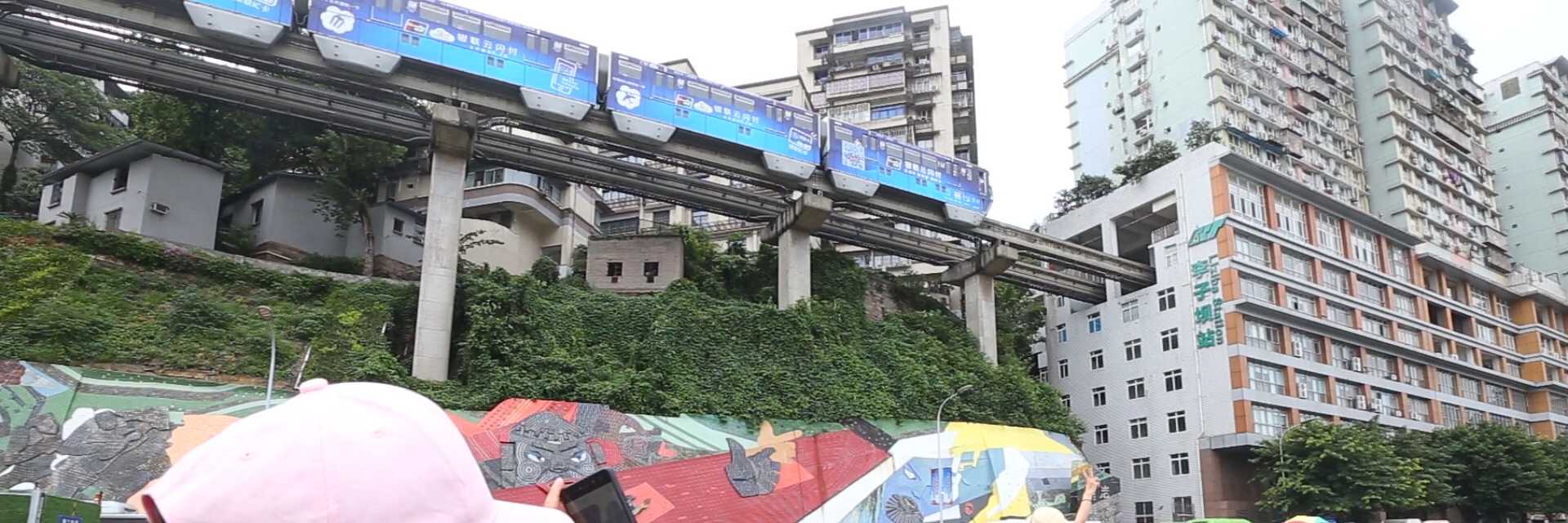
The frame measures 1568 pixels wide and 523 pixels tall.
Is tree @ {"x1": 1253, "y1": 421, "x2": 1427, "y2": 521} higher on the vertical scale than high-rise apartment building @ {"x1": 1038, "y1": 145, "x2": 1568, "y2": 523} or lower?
lower

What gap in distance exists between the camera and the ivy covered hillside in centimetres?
2311

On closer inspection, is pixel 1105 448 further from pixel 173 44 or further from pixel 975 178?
pixel 173 44

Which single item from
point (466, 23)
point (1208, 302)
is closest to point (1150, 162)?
point (1208, 302)

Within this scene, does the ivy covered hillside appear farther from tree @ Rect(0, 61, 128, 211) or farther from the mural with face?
tree @ Rect(0, 61, 128, 211)

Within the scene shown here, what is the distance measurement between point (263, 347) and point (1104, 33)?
50.8 metres

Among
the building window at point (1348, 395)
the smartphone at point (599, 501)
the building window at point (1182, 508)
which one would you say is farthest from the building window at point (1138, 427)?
the smartphone at point (599, 501)

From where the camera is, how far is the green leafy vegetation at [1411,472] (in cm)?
3481

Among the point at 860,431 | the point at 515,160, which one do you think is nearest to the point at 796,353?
the point at 860,431

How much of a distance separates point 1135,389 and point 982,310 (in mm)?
8006

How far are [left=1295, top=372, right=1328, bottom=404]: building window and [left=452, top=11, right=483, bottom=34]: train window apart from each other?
106ft

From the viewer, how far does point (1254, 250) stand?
4128 cm

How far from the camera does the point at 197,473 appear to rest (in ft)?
5.98

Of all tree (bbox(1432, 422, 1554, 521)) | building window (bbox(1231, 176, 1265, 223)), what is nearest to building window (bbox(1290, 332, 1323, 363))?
building window (bbox(1231, 176, 1265, 223))

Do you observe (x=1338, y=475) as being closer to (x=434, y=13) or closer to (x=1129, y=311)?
(x=1129, y=311)
